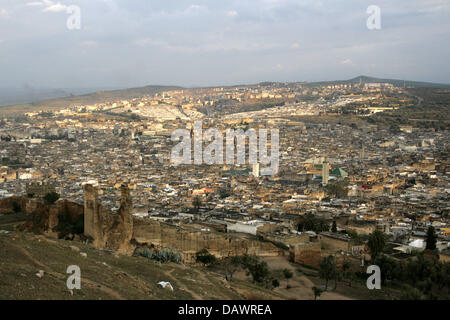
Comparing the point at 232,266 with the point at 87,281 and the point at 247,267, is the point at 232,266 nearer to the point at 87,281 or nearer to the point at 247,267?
the point at 247,267

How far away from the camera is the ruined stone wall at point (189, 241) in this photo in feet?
50.4

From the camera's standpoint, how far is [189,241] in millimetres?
15922

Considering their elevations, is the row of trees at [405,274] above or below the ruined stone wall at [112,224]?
below

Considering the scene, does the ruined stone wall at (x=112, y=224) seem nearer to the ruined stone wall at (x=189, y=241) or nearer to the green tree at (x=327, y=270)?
the ruined stone wall at (x=189, y=241)

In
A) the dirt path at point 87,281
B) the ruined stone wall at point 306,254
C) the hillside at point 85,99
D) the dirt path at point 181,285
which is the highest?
the hillside at point 85,99

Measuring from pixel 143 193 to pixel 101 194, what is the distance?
11.1ft

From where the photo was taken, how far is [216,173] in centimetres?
4553

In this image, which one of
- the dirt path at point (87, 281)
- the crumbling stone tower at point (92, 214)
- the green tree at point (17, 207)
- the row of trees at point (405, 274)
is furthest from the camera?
the green tree at point (17, 207)

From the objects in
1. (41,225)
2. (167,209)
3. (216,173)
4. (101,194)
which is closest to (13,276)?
(41,225)

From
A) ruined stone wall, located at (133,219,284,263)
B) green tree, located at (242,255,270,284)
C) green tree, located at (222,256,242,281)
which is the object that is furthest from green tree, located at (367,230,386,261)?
green tree, located at (242,255,270,284)

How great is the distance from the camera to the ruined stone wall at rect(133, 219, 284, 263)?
1538 cm

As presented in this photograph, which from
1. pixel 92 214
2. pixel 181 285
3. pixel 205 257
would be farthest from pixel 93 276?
pixel 205 257

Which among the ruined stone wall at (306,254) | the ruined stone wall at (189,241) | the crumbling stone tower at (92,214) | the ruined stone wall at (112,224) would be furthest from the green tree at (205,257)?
the crumbling stone tower at (92,214)

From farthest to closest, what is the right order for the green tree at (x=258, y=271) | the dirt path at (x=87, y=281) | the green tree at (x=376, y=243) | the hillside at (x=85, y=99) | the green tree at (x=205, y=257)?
the hillside at (x=85, y=99) < the green tree at (x=376, y=243) < the green tree at (x=205, y=257) < the green tree at (x=258, y=271) < the dirt path at (x=87, y=281)
